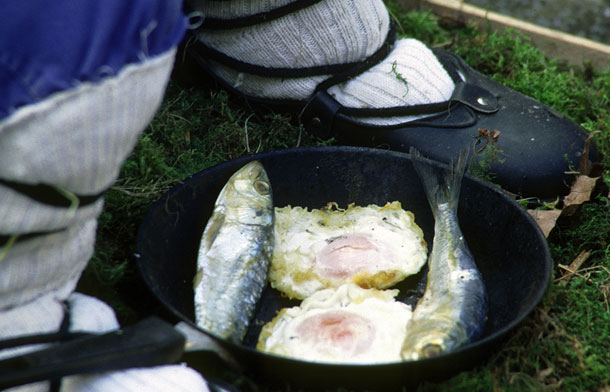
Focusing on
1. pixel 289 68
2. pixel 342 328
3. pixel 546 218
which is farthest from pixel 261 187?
pixel 546 218

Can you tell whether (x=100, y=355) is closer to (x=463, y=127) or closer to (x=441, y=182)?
(x=441, y=182)

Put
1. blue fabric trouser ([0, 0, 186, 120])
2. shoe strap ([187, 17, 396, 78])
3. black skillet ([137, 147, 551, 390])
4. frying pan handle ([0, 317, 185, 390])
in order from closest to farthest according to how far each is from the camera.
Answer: blue fabric trouser ([0, 0, 186, 120]), frying pan handle ([0, 317, 185, 390]), black skillet ([137, 147, 551, 390]), shoe strap ([187, 17, 396, 78])

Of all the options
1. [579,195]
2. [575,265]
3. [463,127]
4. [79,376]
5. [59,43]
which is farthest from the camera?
[463,127]

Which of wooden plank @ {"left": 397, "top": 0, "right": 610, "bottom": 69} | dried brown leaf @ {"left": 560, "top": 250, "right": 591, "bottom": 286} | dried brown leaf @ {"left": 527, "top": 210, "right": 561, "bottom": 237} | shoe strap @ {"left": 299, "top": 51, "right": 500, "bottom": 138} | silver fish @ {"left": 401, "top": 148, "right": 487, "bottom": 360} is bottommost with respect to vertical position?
dried brown leaf @ {"left": 560, "top": 250, "right": 591, "bottom": 286}

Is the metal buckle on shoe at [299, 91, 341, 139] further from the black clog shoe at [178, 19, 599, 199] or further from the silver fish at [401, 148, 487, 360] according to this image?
the silver fish at [401, 148, 487, 360]

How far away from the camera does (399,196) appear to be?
2.29 meters

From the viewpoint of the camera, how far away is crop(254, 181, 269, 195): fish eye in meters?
2.06

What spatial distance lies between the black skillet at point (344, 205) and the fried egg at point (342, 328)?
124 millimetres

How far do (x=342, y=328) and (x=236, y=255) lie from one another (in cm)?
41

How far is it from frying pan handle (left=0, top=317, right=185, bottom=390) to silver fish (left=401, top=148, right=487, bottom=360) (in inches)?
25.1

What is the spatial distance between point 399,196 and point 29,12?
1.59 meters

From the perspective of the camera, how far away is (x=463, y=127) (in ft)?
8.33

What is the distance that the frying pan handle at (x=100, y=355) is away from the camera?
1114 mm

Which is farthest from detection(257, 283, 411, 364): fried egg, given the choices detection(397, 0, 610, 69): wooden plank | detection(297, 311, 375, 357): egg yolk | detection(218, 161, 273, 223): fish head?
detection(397, 0, 610, 69): wooden plank
